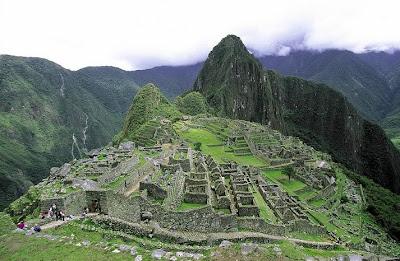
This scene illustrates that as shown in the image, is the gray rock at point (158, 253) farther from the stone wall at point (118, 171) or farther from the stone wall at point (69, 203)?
the stone wall at point (118, 171)

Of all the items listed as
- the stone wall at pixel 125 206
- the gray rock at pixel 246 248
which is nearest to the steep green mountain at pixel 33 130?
the stone wall at pixel 125 206

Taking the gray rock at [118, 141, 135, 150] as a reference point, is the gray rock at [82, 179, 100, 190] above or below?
above

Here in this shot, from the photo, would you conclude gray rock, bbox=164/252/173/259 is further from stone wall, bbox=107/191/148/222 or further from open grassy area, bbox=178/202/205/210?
open grassy area, bbox=178/202/205/210

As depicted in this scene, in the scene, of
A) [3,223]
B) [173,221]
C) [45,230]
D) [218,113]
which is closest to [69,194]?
[45,230]

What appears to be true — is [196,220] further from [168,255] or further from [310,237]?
[310,237]

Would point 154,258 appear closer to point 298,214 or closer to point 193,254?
point 193,254

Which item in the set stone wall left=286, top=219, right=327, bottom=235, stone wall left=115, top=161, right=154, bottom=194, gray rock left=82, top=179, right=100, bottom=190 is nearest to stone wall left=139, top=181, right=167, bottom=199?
stone wall left=115, top=161, right=154, bottom=194

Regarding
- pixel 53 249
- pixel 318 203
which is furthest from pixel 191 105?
pixel 53 249
